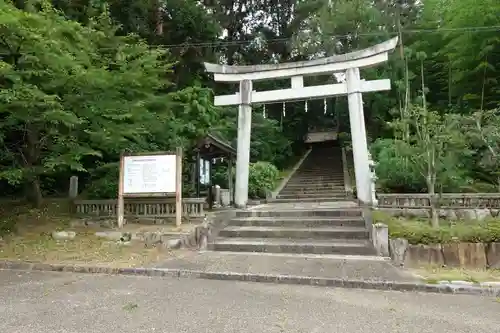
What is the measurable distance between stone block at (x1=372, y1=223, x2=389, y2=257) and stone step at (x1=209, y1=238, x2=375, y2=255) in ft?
0.50

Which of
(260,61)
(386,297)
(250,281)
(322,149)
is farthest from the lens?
(322,149)

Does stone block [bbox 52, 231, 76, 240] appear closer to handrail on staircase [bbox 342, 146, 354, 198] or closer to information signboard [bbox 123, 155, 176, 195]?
information signboard [bbox 123, 155, 176, 195]

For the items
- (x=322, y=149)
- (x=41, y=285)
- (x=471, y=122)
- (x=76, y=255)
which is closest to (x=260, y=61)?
(x=322, y=149)

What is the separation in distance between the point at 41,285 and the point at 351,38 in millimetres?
16581

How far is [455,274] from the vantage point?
16.4 feet

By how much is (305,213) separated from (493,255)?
A: 3.74 m

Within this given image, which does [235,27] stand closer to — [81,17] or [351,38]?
[351,38]

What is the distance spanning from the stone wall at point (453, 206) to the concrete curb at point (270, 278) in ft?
11.8

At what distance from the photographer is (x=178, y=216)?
7383 millimetres

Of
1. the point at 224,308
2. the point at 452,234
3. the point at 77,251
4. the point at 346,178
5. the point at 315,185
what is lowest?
the point at 224,308

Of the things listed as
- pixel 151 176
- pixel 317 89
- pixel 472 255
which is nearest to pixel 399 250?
pixel 472 255

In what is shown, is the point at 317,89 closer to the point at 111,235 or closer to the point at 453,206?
the point at 453,206

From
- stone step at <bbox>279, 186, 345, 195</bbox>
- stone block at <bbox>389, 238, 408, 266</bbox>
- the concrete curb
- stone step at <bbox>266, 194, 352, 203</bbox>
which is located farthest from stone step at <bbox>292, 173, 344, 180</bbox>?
the concrete curb

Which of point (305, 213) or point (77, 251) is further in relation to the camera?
point (305, 213)
